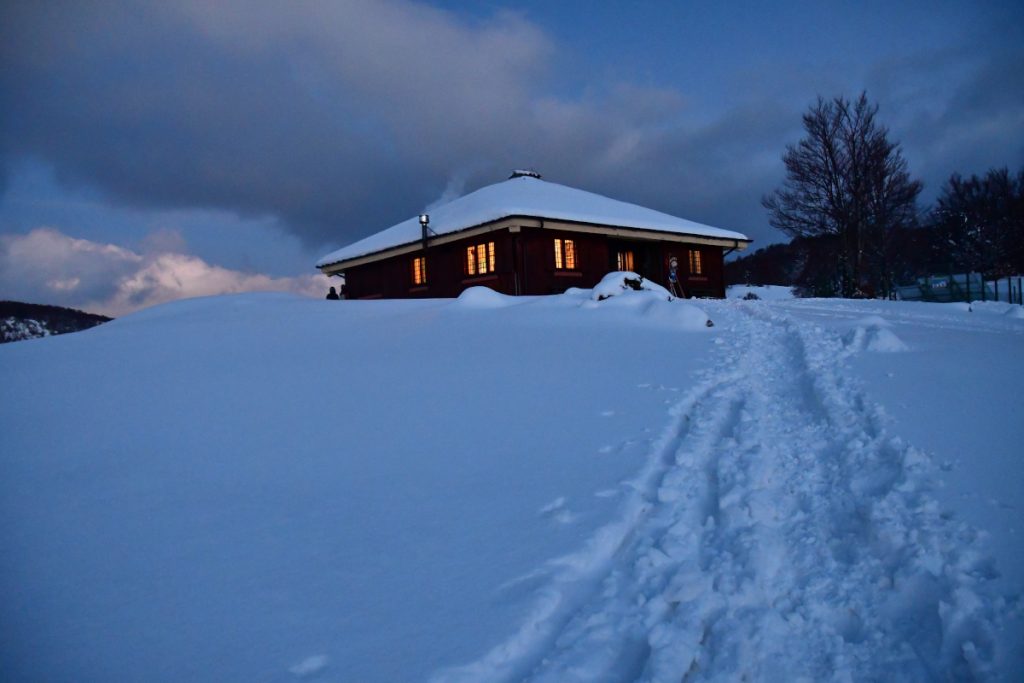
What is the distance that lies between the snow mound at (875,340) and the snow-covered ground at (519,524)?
590 millimetres

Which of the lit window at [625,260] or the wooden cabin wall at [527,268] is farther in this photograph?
the lit window at [625,260]

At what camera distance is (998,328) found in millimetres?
9773

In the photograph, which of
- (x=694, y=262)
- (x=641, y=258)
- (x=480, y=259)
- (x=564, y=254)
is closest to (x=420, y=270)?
(x=480, y=259)

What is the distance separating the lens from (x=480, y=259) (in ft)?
63.4

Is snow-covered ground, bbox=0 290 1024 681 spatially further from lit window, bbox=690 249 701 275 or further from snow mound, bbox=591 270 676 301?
lit window, bbox=690 249 701 275

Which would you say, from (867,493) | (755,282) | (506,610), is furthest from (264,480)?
(755,282)

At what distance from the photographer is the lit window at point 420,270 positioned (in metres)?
21.4

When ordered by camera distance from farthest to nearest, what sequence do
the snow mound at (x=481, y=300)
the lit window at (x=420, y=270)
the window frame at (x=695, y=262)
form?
the window frame at (x=695, y=262) → the lit window at (x=420, y=270) → the snow mound at (x=481, y=300)

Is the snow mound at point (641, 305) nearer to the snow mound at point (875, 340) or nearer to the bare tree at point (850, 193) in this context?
the snow mound at point (875, 340)

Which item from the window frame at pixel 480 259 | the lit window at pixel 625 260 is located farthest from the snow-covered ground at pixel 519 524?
the lit window at pixel 625 260

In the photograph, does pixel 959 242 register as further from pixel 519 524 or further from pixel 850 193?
pixel 519 524

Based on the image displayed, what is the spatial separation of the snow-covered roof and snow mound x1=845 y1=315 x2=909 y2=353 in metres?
10.7

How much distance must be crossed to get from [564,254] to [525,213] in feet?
9.38

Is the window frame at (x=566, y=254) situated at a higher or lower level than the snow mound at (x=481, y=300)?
higher
